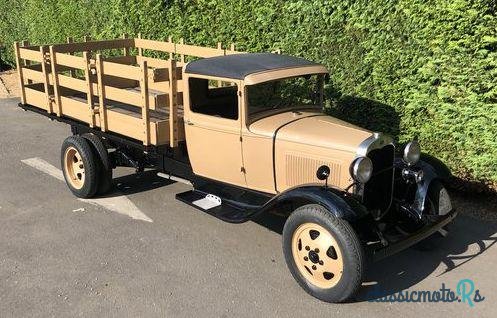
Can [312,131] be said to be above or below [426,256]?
above

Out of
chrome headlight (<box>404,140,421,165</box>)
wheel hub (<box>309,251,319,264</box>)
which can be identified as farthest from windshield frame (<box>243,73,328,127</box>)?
wheel hub (<box>309,251,319,264</box>)

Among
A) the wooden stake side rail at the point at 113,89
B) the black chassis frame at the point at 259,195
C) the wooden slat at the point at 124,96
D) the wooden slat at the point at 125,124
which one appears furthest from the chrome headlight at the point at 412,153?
the wooden slat at the point at 124,96

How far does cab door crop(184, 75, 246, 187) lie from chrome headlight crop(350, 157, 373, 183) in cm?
125

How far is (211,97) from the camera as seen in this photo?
17.0 ft

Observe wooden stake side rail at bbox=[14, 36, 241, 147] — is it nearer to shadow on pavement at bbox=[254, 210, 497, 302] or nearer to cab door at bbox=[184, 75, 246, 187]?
cab door at bbox=[184, 75, 246, 187]

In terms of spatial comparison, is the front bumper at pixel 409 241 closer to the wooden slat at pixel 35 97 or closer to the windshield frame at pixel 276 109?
the windshield frame at pixel 276 109

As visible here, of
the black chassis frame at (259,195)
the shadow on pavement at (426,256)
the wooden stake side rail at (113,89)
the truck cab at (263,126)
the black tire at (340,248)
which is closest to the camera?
the black tire at (340,248)

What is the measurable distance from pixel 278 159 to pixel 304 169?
282 millimetres

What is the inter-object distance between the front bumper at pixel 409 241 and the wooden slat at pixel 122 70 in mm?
3039

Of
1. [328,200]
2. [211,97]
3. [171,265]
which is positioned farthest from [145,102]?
[328,200]

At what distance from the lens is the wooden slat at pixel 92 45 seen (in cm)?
677

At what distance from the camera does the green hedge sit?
17.9 feet

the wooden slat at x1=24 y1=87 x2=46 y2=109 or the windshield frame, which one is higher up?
the windshield frame

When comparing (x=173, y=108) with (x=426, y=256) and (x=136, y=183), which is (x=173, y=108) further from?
(x=426, y=256)
